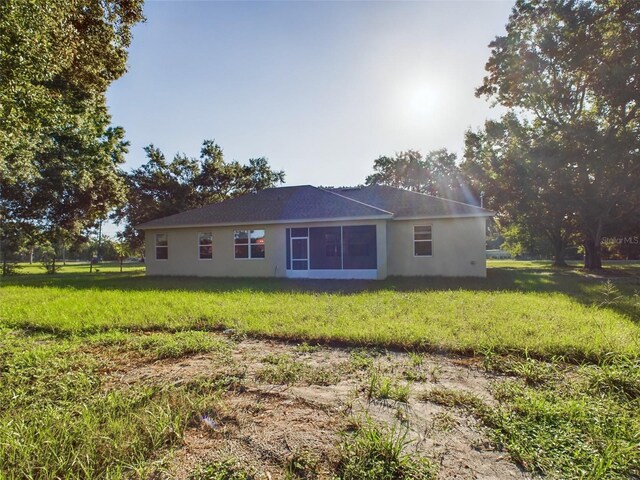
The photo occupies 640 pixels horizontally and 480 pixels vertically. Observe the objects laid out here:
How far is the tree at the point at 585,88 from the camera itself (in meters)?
15.8

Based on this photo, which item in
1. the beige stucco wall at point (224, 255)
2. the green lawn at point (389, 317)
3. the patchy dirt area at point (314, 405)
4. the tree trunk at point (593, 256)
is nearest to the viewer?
the patchy dirt area at point (314, 405)

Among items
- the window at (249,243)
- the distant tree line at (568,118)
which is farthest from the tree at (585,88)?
the window at (249,243)

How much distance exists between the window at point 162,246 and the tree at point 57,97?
14.9 feet

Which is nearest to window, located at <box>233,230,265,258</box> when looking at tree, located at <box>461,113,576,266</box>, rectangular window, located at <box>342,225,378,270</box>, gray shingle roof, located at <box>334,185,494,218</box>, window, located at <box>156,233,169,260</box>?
rectangular window, located at <box>342,225,378,270</box>

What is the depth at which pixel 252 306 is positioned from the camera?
7.78 meters

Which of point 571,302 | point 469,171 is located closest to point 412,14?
point 571,302

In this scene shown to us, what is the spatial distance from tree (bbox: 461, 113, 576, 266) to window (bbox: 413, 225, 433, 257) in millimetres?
8578

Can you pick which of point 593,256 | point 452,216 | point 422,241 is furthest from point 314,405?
point 593,256

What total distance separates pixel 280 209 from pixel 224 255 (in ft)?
11.8

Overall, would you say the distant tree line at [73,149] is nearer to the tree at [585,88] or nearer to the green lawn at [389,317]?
the green lawn at [389,317]

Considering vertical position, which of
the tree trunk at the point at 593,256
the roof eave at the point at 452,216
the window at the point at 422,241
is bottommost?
the tree trunk at the point at 593,256

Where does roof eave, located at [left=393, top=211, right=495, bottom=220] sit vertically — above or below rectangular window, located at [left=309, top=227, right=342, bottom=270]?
above

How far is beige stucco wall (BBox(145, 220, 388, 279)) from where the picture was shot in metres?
14.8

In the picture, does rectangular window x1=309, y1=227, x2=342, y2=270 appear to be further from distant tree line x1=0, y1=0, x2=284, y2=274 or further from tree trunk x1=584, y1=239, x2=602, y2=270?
tree trunk x1=584, y1=239, x2=602, y2=270
